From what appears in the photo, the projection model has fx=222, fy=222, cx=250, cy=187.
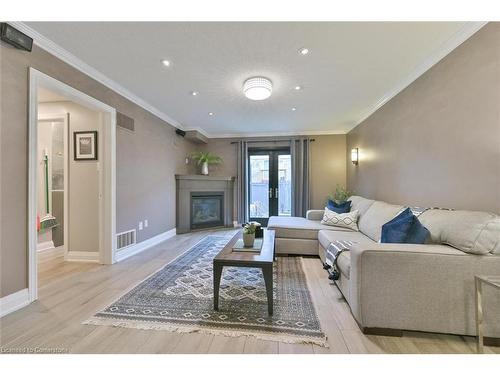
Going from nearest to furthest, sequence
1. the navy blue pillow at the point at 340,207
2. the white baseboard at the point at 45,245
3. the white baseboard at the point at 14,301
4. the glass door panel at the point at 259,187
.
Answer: the white baseboard at the point at 14,301, the white baseboard at the point at 45,245, the navy blue pillow at the point at 340,207, the glass door panel at the point at 259,187

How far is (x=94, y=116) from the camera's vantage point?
10.4 ft

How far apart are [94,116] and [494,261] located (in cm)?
445

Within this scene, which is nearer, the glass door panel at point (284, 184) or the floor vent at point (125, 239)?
the floor vent at point (125, 239)

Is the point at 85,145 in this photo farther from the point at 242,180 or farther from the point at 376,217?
the point at 376,217

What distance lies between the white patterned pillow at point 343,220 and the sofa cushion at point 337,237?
240 mm

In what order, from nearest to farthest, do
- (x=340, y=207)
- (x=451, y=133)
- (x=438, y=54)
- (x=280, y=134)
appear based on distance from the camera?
(x=451, y=133), (x=438, y=54), (x=340, y=207), (x=280, y=134)

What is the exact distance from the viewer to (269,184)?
587 cm

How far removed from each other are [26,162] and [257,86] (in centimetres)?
245

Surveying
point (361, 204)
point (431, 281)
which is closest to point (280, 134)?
point (361, 204)

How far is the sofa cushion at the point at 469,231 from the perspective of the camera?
4.79 feet

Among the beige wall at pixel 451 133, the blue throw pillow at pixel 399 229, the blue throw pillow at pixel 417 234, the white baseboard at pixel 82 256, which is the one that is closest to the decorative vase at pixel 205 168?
the white baseboard at pixel 82 256

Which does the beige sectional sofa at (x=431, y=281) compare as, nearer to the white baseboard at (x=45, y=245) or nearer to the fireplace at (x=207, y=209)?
the fireplace at (x=207, y=209)

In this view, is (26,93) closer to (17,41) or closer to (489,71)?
(17,41)
